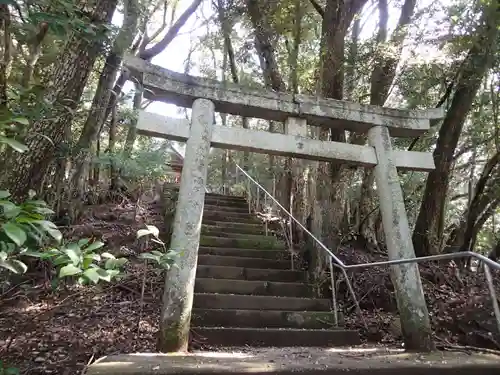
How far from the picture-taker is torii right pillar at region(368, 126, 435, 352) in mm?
3596

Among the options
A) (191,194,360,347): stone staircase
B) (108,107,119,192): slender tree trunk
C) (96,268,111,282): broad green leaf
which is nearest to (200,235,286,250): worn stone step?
(191,194,360,347): stone staircase

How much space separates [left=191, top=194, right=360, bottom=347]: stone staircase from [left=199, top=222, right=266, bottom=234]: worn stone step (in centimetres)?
29

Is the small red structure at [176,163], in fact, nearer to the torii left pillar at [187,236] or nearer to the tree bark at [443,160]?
the tree bark at [443,160]

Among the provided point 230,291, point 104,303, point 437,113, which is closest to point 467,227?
point 437,113

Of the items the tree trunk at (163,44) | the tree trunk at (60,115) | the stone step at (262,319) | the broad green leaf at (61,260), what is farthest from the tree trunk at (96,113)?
the broad green leaf at (61,260)

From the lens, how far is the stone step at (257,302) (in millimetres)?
4141

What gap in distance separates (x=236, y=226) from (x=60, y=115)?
3569 mm

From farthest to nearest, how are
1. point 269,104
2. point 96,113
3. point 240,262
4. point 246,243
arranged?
1. point 246,243
2. point 96,113
3. point 240,262
4. point 269,104

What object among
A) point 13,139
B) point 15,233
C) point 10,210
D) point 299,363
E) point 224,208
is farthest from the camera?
point 224,208

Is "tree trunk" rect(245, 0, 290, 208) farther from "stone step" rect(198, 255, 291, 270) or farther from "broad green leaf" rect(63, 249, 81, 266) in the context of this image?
"broad green leaf" rect(63, 249, 81, 266)

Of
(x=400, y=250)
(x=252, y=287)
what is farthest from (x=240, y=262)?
(x=400, y=250)

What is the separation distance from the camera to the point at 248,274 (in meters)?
4.86

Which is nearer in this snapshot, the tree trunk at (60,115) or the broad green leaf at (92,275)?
the broad green leaf at (92,275)

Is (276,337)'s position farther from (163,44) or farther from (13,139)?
(163,44)
